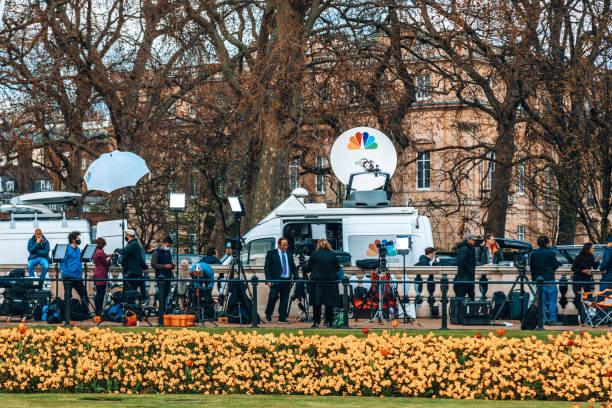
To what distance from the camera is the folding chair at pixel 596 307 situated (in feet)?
62.1

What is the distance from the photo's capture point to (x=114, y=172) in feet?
67.7

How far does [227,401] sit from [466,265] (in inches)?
319

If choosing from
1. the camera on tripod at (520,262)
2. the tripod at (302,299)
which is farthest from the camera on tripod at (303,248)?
the camera on tripod at (520,262)

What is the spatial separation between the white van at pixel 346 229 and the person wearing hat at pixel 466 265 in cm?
234

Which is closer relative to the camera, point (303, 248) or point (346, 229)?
point (303, 248)

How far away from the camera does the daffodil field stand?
13.0 metres

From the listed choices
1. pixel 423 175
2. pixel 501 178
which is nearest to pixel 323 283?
pixel 501 178

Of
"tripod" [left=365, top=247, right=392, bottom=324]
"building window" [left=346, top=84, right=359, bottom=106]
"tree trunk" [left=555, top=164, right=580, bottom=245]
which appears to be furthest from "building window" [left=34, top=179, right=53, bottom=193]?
"tripod" [left=365, top=247, right=392, bottom=324]

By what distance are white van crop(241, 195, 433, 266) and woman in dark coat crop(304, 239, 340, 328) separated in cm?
312

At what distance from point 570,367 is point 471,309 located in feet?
18.6

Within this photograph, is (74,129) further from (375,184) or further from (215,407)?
(215,407)

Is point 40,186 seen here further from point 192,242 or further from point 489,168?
point 489,168

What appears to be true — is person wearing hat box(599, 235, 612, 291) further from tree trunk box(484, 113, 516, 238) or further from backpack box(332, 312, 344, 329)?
tree trunk box(484, 113, 516, 238)

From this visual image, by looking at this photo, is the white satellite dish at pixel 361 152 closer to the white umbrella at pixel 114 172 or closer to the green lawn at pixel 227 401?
the white umbrella at pixel 114 172
